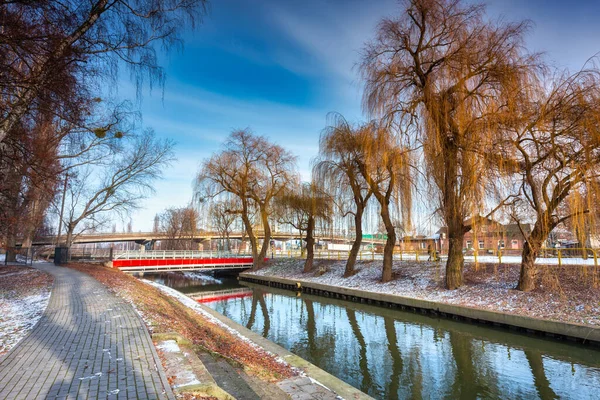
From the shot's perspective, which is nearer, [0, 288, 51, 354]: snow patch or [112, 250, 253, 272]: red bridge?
[0, 288, 51, 354]: snow patch

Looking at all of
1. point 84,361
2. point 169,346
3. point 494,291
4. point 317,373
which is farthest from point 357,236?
point 84,361

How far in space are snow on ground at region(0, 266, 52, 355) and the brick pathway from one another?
22 centimetres

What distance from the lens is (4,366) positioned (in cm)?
466

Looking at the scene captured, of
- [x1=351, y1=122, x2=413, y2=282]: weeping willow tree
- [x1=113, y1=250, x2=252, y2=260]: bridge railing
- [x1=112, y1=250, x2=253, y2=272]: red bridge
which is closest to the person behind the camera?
[x1=351, y1=122, x2=413, y2=282]: weeping willow tree

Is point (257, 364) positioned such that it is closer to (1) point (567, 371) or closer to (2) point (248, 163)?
(1) point (567, 371)

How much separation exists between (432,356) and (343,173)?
12.2 meters

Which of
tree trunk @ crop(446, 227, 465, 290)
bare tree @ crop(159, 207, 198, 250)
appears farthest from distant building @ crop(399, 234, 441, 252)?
bare tree @ crop(159, 207, 198, 250)

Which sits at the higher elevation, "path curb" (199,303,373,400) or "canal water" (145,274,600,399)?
"path curb" (199,303,373,400)

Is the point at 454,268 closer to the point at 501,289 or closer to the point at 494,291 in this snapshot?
the point at 494,291

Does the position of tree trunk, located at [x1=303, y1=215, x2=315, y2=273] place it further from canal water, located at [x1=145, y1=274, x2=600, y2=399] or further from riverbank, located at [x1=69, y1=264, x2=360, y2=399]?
riverbank, located at [x1=69, y1=264, x2=360, y2=399]

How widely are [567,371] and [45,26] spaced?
11148mm

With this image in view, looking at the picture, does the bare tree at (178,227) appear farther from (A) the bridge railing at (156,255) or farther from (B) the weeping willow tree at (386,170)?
(B) the weeping willow tree at (386,170)

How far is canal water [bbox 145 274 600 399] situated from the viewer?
6883mm

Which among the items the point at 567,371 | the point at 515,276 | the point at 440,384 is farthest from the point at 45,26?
the point at 515,276
